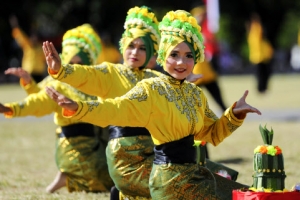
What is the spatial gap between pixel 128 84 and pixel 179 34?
100cm

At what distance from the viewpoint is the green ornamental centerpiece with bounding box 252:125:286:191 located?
15.2ft

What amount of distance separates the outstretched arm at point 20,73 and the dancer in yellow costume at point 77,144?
0.05ft

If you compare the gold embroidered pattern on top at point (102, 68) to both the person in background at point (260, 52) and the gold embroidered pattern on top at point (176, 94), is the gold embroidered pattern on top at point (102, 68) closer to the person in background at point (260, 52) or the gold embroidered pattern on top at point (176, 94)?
the gold embroidered pattern on top at point (176, 94)

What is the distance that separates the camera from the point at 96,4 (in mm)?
37594

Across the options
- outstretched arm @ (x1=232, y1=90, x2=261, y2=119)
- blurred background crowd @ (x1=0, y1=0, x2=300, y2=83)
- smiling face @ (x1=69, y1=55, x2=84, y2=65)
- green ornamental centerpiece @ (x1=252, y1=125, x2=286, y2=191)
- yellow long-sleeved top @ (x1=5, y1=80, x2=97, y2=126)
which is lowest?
green ornamental centerpiece @ (x1=252, y1=125, x2=286, y2=191)

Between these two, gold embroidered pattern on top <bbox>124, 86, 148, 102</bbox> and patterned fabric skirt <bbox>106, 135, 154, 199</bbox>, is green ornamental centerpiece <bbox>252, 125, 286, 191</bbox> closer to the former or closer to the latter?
gold embroidered pattern on top <bbox>124, 86, 148, 102</bbox>

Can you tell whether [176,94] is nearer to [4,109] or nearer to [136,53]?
[136,53]

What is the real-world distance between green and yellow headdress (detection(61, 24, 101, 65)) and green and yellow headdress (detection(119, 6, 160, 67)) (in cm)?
96

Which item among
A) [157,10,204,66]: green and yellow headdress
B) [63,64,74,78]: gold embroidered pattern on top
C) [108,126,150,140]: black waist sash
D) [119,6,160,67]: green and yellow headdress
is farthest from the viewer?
[119,6,160,67]: green and yellow headdress

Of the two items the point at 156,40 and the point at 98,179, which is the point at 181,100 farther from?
the point at 98,179

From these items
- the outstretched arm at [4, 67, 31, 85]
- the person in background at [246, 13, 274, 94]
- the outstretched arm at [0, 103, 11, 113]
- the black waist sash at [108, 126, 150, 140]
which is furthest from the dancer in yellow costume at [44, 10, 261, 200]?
the person in background at [246, 13, 274, 94]

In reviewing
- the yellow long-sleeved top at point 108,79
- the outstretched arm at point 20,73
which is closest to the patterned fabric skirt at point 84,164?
the outstretched arm at point 20,73

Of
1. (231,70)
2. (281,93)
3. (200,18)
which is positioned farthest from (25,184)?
(231,70)

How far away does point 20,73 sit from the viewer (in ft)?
22.0
